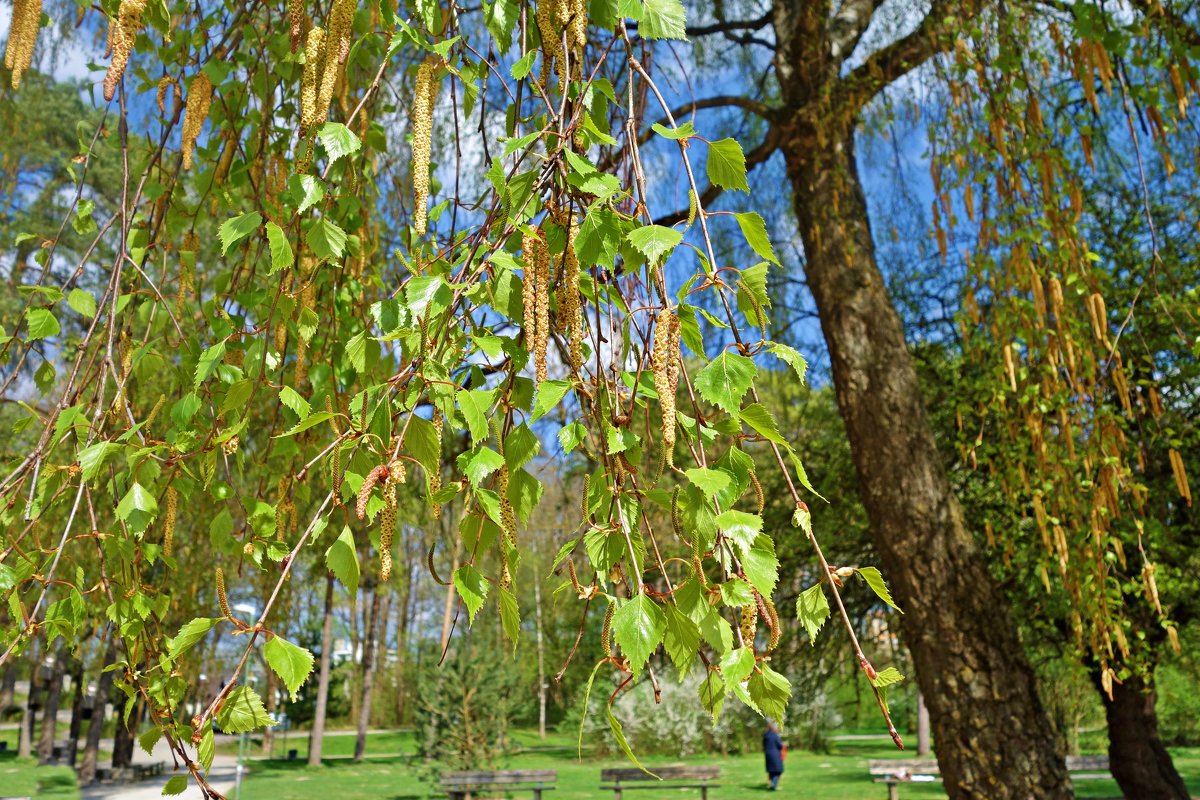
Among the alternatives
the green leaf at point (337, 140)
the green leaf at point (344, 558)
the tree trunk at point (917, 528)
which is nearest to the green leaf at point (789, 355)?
the green leaf at point (344, 558)

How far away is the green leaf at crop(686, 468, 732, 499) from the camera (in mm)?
769

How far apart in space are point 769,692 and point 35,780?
12586mm

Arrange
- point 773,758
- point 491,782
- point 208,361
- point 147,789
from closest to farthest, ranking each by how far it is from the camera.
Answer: point 208,361 → point 491,782 → point 147,789 → point 773,758

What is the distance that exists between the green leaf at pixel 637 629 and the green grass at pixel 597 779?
8314 millimetres

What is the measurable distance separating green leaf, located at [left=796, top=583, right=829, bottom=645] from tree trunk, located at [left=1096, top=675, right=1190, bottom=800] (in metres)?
6.71

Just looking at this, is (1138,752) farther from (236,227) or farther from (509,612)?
(236,227)

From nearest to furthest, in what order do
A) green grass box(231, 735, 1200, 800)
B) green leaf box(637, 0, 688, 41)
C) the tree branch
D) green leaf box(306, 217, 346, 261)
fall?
green leaf box(637, 0, 688, 41) < green leaf box(306, 217, 346, 261) < the tree branch < green grass box(231, 735, 1200, 800)

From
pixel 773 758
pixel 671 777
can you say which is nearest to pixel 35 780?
pixel 671 777

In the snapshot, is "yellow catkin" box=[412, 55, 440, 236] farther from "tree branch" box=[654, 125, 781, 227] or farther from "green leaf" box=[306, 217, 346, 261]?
"tree branch" box=[654, 125, 781, 227]

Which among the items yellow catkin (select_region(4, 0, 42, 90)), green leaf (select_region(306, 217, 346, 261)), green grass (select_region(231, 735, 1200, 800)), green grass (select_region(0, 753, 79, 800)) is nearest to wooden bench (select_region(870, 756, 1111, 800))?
green grass (select_region(231, 735, 1200, 800))

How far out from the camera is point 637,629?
737 millimetres

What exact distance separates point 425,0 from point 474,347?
1.44ft

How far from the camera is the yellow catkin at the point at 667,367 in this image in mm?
737

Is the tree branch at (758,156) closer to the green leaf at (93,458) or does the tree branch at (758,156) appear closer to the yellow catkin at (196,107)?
the yellow catkin at (196,107)
